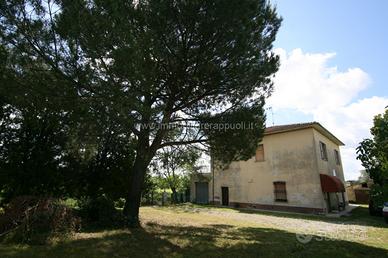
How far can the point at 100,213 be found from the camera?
10047 millimetres

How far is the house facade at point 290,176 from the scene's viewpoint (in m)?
19.4

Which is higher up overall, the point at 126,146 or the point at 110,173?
the point at 126,146

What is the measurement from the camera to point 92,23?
692cm

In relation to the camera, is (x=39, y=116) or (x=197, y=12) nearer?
(x=197, y=12)

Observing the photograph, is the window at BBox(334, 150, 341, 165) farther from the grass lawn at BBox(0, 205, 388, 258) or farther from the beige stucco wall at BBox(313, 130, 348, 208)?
the grass lawn at BBox(0, 205, 388, 258)

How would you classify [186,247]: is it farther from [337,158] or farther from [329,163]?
[337,158]

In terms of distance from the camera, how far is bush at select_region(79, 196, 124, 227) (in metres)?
9.78

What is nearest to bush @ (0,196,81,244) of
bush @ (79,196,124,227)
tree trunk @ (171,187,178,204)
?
bush @ (79,196,124,227)

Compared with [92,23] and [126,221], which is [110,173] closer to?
[126,221]

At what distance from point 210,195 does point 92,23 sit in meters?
22.5

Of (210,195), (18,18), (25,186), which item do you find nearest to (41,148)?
(25,186)

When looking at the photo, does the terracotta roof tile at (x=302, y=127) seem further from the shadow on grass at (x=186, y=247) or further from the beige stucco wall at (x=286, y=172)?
the shadow on grass at (x=186, y=247)

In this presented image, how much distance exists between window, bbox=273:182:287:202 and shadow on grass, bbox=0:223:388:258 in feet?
40.0

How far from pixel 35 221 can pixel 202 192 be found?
21.9 metres
